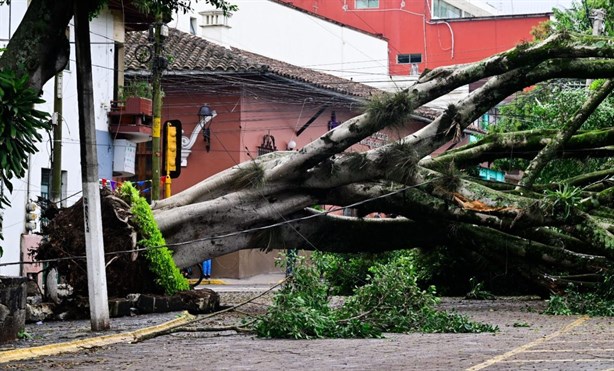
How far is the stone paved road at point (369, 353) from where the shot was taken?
1300 centimetres

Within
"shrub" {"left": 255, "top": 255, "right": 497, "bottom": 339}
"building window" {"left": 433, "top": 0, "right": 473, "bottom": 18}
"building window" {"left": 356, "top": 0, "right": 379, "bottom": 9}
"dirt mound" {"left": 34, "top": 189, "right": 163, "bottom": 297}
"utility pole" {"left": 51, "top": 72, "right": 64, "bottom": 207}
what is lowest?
"shrub" {"left": 255, "top": 255, "right": 497, "bottom": 339}

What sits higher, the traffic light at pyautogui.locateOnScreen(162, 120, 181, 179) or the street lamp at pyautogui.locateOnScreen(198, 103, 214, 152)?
the street lamp at pyautogui.locateOnScreen(198, 103, 214, 152)

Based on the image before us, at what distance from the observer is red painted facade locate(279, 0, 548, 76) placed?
64.8 meters

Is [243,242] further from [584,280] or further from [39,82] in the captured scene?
[39,82]

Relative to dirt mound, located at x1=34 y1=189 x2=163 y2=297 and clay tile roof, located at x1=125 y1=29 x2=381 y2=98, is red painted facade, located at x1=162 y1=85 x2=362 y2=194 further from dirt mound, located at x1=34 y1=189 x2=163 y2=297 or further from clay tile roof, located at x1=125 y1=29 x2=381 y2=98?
dirt mound, located at x1=34 y1=189 x2=163 y2=297

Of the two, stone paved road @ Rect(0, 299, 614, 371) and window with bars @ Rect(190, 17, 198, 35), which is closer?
stone paved road @ Rect(0, 299, 614, 371)

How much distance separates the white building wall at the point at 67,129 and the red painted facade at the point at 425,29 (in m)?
29.2

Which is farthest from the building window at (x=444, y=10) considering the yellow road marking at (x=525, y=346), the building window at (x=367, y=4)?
→ the yellow road marking at (x=525, y=346)

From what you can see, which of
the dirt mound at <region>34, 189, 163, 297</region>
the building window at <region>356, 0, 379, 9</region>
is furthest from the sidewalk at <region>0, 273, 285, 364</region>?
the building window at <region>356, 0, 379, 9</region>

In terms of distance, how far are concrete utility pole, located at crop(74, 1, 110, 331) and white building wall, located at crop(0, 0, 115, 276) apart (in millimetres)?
10348

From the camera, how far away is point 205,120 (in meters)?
41.7

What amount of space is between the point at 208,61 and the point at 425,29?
88.0 feet

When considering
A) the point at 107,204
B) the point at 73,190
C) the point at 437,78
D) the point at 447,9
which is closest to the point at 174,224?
the point at 107,204

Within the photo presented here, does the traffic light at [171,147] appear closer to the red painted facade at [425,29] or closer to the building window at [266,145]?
the building window at [266,145]
